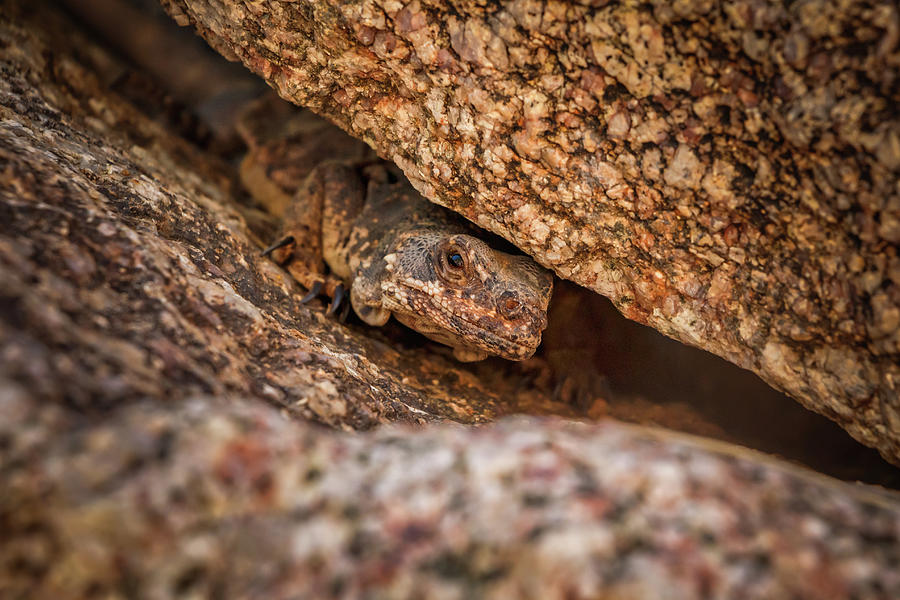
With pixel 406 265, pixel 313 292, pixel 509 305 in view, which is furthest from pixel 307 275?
pixel 509 305

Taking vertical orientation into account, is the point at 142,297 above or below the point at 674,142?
below

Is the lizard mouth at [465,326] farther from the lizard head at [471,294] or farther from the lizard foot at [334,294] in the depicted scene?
the lizard foot at [334,294]

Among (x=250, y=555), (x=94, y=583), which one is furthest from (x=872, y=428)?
(x=94, y=583)

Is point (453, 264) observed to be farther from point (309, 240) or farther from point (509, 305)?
point (309, 240)

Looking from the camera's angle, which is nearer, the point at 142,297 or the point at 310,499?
the point at 310,499

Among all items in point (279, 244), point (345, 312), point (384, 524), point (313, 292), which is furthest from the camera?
point (279, 244)

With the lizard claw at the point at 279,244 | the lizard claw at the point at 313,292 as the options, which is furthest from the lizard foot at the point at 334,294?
the lizard claw at the point at 279,244

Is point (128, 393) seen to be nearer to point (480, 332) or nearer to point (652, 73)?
point (480, 332)
